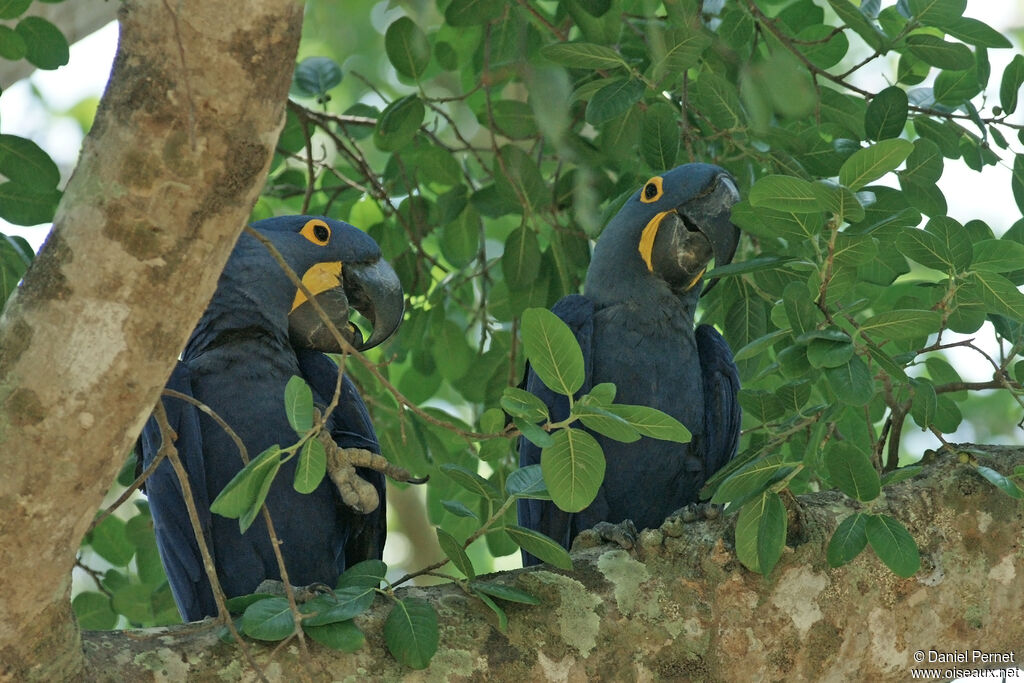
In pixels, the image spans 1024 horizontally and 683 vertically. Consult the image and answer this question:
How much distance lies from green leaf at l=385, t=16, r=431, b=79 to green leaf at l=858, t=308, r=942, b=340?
70.7 inches

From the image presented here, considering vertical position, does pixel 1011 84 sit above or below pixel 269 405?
above

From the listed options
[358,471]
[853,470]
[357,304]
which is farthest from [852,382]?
[357,304]

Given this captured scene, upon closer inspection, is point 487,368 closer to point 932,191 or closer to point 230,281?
point 230,281

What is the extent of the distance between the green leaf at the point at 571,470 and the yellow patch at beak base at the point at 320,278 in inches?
61.7

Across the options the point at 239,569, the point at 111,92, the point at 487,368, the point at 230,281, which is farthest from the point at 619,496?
the point at 111,92

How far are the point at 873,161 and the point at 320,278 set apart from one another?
192 cm

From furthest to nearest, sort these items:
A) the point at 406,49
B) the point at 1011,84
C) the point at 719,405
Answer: the point at 719,405, the point at 406,49, the point at 1011,84

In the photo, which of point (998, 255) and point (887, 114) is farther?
point (887, 114)

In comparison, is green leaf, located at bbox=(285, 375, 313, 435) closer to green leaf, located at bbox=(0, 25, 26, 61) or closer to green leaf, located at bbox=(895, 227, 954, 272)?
green leaf, located at bbox=(895, 227, 954, 272)

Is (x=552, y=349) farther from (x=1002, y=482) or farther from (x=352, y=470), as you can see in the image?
(x=1002, y=482)

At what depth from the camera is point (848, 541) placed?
2162 millimetres

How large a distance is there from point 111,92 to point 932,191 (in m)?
2.27

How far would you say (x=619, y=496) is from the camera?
335 centimetres

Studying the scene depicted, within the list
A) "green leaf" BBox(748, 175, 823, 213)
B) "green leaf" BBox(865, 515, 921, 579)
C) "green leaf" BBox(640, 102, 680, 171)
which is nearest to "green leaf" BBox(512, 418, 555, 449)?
"green leaf" BBox(748, 175, 823, 213)
